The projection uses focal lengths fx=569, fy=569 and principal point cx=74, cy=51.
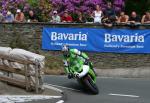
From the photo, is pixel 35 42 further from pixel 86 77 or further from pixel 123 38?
pixel 86 77

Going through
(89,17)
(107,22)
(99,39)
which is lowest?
(99,39)

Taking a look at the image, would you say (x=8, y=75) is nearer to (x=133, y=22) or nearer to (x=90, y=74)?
(x=90, y=74)

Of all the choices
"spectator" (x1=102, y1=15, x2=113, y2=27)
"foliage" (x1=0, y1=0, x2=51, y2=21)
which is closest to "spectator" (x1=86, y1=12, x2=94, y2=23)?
"foliage" (x1=0, y1=0, x2=51, y2=21)

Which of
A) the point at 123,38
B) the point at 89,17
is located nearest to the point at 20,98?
the point at 123,38

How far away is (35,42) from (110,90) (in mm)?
8444

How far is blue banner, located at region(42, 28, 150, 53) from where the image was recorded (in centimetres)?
2405

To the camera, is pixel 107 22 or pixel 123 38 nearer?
pixel 123 38

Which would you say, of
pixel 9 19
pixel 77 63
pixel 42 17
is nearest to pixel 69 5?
pixel 42 17

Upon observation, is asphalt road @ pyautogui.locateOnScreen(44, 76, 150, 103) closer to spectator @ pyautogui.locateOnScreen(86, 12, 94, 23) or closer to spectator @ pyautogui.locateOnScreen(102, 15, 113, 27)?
spectator @ pyautogui.locateOnScreen(102, 15, 113, 27)

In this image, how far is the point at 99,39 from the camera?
24875 mm

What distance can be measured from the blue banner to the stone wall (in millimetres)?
234

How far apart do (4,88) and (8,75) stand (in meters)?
0.81

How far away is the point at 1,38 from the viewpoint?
1045 inches

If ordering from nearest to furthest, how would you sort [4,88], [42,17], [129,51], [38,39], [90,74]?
[4,88] → [90,74] → [129,51] → [38,39] → [42,17]
